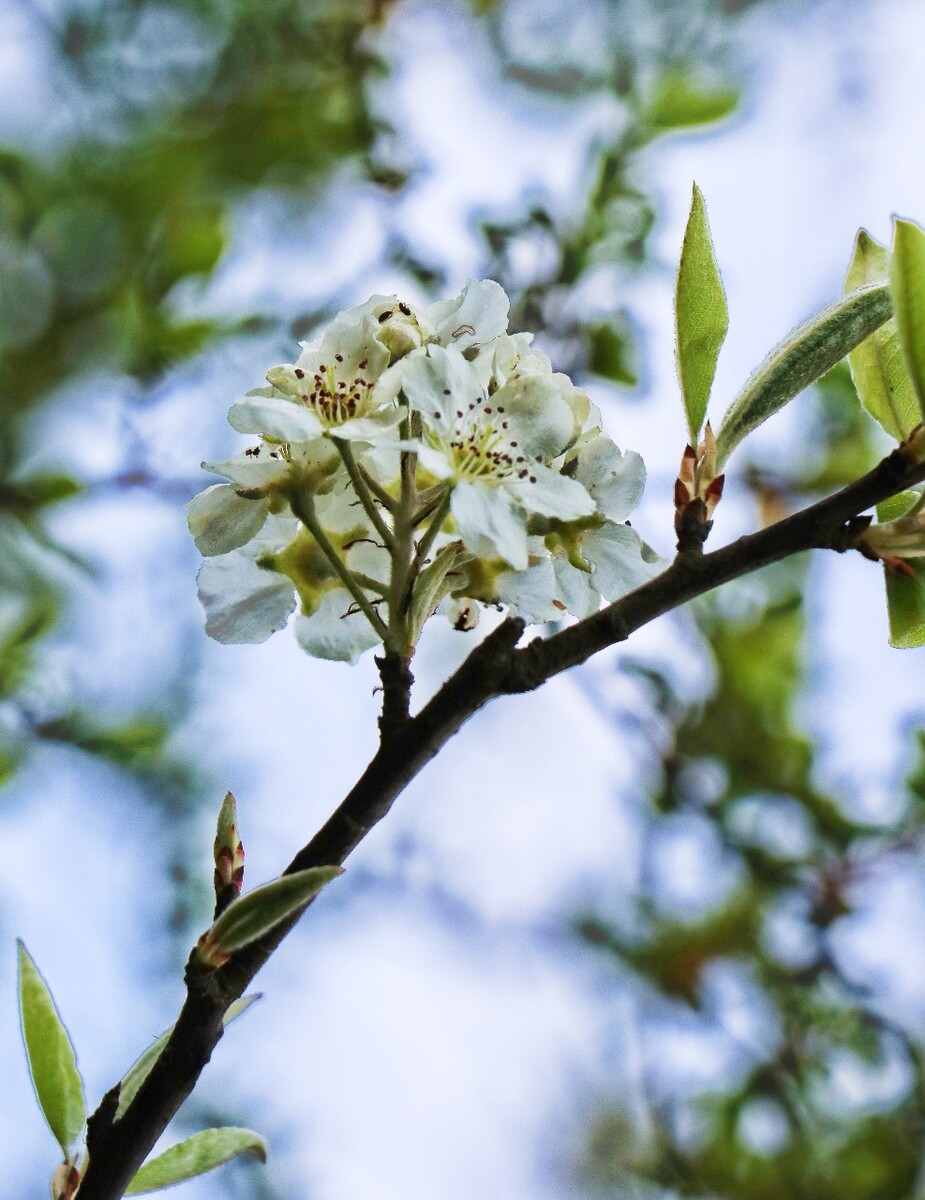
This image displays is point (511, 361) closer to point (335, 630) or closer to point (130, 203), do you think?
point (335, 630)

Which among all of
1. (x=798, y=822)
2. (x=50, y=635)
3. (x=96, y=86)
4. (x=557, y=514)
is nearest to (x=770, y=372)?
(x=557, y=514)

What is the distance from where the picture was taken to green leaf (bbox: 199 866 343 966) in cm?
46

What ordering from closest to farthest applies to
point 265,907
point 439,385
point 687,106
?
1. point 265,907
2. point 439,385
3. point 687,106

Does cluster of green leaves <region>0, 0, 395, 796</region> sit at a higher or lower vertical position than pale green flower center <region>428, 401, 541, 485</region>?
higher

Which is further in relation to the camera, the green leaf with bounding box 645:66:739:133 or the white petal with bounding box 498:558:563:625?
the green leaf with bounding box 645:66:739:133

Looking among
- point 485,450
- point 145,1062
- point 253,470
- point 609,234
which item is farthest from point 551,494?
point 609,234

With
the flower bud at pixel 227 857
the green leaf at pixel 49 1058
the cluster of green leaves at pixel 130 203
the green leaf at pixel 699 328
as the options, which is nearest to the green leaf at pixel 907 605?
the green leaf at pixel 699 328

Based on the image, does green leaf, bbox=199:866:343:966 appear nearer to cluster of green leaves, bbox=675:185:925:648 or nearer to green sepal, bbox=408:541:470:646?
green sepal, bbox=408:541:470:646

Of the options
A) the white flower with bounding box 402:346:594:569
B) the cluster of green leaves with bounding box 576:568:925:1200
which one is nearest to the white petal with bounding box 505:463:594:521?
the white flower with bounding box 402:346:594:569

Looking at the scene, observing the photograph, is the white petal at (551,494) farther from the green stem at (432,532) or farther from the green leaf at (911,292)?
the green leaf at (911,292)

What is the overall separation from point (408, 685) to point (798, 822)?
1076mm

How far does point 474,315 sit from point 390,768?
9.9 inches

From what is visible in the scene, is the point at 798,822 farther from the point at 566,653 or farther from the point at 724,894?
the point at 566,653

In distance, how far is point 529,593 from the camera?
A: 0.56 metres
